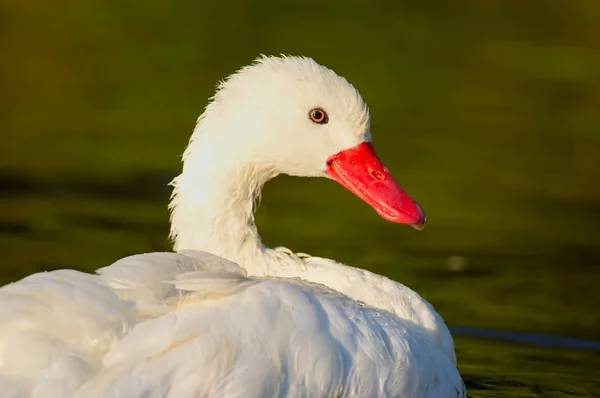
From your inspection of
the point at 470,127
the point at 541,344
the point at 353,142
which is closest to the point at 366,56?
the point at 470,127

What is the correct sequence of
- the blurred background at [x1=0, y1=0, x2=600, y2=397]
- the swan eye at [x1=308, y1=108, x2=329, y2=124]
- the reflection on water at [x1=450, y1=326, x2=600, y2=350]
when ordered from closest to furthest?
the swan eye at [x1=308, y1=108, x2=329, y2=124], the reflection on water at [x1=450, y1=326, x2=600, y2=350], the blurred background at [x1=0, y1=0, x2=600, y2=397]

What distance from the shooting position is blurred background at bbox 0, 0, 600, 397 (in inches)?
423

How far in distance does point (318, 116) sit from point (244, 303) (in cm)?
189

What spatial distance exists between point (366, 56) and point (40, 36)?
14.1 ft

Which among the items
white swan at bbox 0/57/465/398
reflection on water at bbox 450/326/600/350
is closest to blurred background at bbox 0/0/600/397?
reflection on water at bbox 450/326/600/350

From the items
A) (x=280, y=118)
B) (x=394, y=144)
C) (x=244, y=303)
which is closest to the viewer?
(x=244, y=303)

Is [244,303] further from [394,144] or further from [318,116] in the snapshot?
[394,144]

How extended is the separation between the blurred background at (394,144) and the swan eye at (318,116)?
223 centimetres

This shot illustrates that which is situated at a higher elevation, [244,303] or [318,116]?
[318,116]

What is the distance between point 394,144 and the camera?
14383mm

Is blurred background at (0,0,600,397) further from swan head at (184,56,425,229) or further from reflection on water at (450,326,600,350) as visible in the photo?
swan head at (184,56,425,229)

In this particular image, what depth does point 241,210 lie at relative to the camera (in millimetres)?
8023

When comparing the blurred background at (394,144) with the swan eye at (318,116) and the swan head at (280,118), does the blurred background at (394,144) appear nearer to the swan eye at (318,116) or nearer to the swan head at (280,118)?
the swan head at (280,118)

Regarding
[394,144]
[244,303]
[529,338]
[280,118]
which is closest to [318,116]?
[280,118]
